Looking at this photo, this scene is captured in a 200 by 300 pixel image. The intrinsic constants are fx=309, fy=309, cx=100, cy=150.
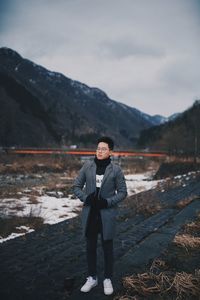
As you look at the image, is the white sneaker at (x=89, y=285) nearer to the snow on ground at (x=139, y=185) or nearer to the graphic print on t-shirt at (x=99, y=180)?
the graphic print on t-shirt at (x=99, y=180)

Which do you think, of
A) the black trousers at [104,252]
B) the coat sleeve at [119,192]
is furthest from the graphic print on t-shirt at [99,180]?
the black trousers at [104,252]

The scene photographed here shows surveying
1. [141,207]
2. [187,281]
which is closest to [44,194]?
[141,207]

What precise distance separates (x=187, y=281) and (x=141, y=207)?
5.79 m

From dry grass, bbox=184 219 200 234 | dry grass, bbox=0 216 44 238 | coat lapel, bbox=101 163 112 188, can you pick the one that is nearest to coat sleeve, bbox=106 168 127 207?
coat lapel, bbox=101 163 112 188

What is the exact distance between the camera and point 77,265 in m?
5.11

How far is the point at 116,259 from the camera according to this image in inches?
214

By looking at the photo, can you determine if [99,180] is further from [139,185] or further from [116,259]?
[139,185]

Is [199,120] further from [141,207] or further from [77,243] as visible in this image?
[77,243]

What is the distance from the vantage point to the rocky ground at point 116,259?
4.08 metres

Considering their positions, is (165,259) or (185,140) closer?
(165,259)

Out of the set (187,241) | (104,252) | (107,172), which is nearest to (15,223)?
(187,241)

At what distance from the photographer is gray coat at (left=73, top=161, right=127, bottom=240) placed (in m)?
3.88

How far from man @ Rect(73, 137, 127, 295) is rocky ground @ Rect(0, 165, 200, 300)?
47 cm

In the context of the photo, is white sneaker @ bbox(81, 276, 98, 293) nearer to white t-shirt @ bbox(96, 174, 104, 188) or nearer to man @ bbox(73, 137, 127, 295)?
man @ bbox(73, 137, 127, 295)
